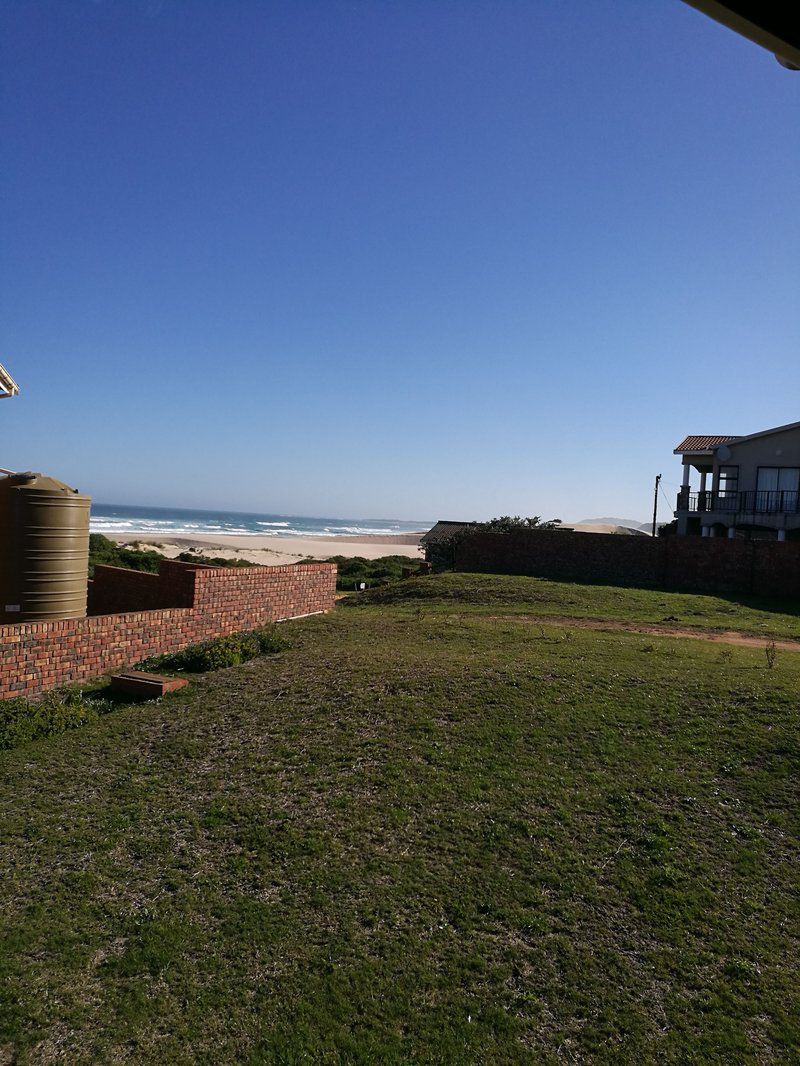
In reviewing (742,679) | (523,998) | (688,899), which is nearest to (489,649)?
(742,679)

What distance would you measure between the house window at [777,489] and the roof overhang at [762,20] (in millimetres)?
31014

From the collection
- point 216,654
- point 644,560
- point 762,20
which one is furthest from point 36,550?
point 644,560

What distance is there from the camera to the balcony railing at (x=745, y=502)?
95.5 feet

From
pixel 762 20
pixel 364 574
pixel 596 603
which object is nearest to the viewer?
pixel 762 20

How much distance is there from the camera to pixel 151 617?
36.8 feet

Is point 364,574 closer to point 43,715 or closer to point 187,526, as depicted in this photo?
point 43,715

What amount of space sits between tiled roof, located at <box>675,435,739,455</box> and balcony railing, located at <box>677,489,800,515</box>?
3.14 m

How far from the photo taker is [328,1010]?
14.9ft

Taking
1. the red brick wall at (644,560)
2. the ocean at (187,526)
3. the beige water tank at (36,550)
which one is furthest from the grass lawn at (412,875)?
the ocean at (187,526)

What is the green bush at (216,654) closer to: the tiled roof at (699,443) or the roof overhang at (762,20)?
the roof overhang at (762,20)

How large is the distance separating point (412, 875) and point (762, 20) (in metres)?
5.92

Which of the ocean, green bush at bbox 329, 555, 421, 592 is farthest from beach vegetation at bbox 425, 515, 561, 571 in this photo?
the ocean

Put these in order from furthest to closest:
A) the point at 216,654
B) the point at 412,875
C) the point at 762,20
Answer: the point at 216,654, the point at 412,875, the point at 762,20

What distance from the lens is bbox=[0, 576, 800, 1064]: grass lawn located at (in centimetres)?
448
